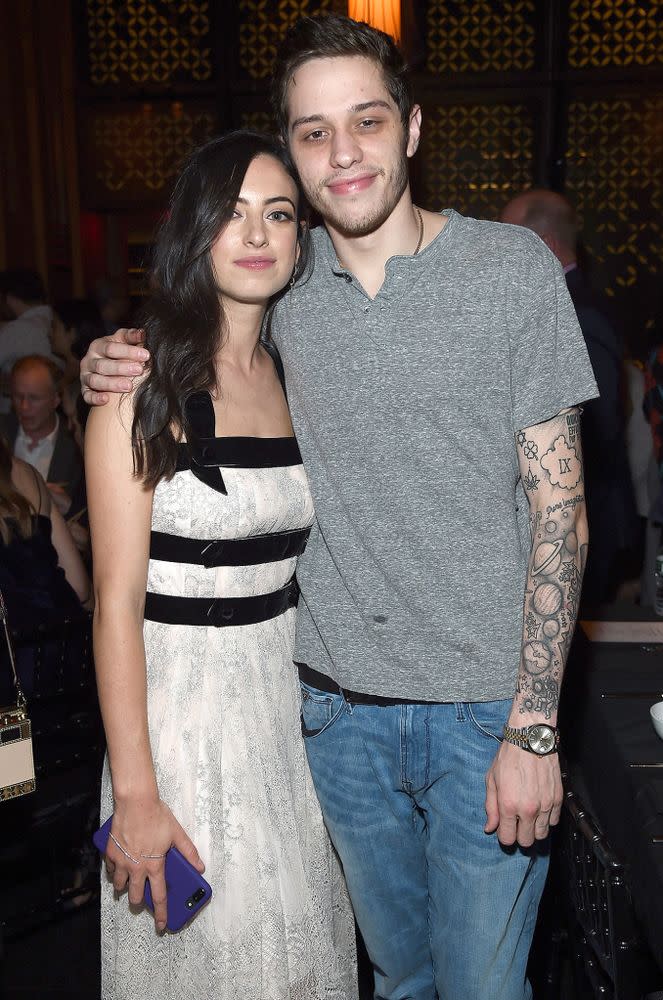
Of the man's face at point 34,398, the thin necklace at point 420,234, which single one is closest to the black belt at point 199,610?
the thin necklace at point 420,234

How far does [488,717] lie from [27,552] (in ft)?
5.13

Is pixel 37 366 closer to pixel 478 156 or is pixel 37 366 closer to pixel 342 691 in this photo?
pixel 342 691

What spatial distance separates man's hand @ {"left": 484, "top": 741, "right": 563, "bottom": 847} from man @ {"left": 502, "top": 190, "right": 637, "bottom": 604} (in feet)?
7.43

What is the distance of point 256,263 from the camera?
172cm

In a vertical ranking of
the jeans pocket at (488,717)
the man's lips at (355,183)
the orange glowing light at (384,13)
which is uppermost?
the orange glowing light at (384,13)

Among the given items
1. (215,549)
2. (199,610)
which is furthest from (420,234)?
(199,610)

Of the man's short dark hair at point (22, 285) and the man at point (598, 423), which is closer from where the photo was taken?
the man at point (598, 423)

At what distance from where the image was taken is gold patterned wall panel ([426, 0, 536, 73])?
615 cm

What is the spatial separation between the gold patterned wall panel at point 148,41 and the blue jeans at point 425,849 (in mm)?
5625

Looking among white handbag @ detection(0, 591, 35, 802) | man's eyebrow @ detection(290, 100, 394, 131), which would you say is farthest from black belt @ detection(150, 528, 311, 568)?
man's eyebrow @ detection(290, 100, 394, 131)

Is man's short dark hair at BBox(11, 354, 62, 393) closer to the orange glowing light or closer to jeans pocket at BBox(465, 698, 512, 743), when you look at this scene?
the orange glowing light

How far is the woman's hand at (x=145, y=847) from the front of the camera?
162 centimetres

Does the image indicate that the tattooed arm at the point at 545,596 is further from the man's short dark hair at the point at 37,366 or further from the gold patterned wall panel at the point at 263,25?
the gold patterned wall panel at the point at 263,25

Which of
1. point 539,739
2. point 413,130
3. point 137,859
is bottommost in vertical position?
point 137,859
